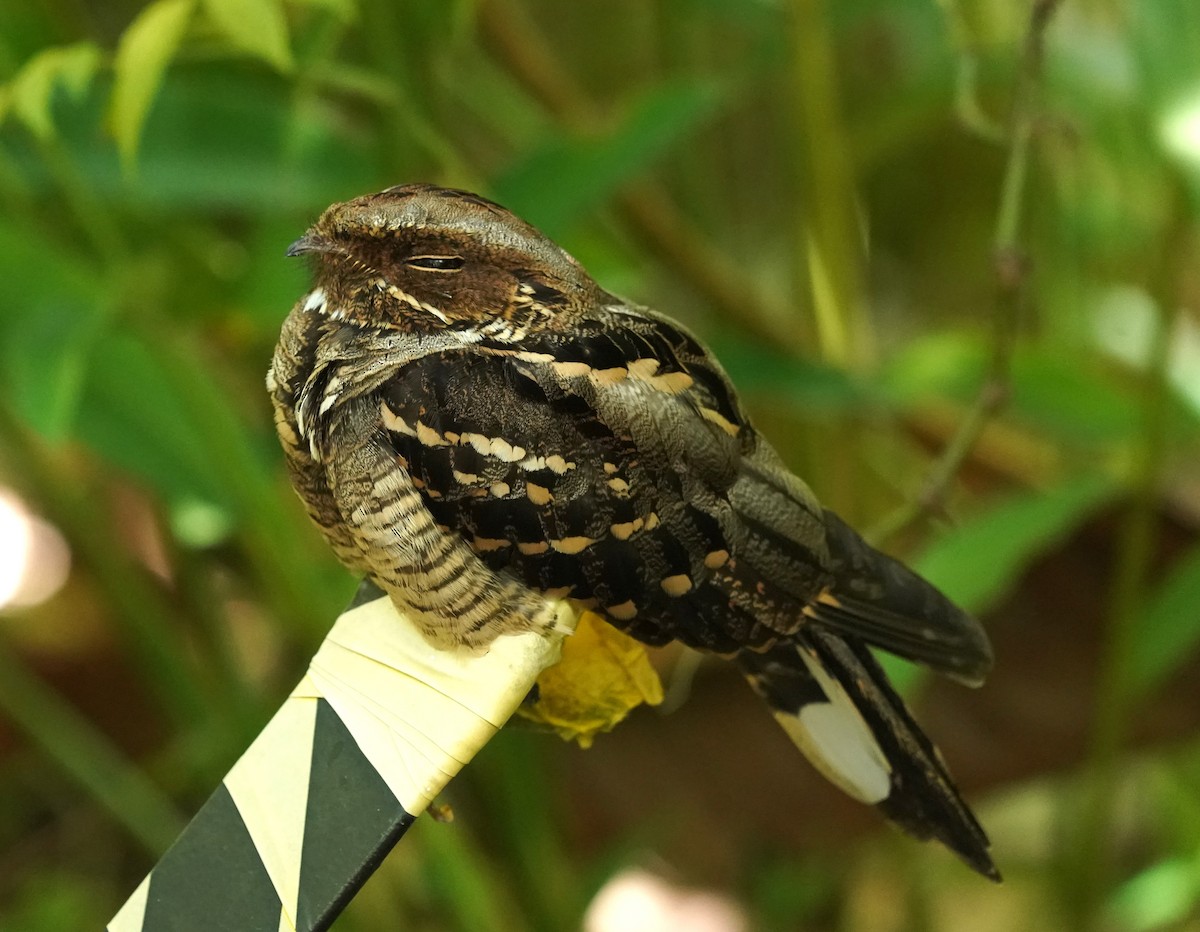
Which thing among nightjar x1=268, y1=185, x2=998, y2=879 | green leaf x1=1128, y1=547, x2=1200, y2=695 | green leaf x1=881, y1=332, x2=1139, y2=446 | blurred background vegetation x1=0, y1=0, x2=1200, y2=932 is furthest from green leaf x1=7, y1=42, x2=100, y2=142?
green leaf x1=1128, y1=547, x2=1200, y2=695

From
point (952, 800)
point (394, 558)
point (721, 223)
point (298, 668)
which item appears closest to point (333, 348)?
point (394, 558)

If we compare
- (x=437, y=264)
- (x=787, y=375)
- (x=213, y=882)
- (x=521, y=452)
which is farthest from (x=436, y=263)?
(x=787, y=375)

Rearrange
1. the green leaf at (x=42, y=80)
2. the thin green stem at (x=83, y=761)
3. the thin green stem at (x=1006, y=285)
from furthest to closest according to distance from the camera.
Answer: the thin green stem at (x=83, y=761), the thin green stem at (x=1006, y=285), the green leaf at (x=42, y=80)

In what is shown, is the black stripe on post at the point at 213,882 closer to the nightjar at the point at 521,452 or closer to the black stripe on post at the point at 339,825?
the black stripe on post at the point at 339,825

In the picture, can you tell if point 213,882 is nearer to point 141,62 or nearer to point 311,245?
point 311,245

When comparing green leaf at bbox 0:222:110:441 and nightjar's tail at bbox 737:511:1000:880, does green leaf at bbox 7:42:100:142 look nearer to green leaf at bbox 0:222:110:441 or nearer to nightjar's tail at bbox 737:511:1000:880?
green leaf at bbox 0:222:110:441

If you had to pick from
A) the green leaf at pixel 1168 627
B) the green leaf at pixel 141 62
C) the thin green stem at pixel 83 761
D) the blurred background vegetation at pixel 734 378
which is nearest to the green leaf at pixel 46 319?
the blurred background vegetation at pixel 734 378
